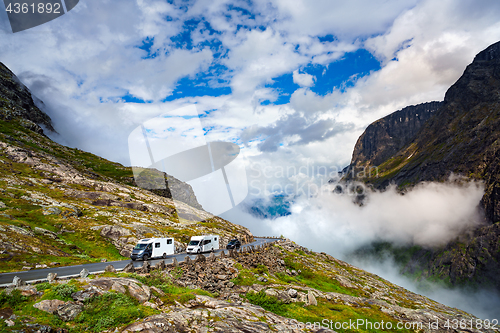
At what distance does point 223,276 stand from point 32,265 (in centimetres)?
2401

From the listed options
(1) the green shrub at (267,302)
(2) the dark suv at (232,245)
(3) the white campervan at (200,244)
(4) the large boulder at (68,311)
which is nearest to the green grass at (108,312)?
(4) the large boulder at (68,311)

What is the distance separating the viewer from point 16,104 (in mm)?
164125

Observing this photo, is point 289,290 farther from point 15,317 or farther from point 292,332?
point 15,317

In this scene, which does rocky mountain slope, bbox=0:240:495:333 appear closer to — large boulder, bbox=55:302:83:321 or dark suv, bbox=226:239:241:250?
large boulder, bbox=55:302:83:321

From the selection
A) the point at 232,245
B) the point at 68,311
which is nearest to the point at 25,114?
the point at 232,245

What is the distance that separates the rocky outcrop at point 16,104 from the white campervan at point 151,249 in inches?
6481

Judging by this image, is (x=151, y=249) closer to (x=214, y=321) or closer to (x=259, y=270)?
(x=259, y=270)

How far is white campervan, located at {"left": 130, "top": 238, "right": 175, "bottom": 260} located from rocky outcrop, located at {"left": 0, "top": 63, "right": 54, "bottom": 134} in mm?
164609

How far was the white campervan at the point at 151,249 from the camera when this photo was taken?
38844mm

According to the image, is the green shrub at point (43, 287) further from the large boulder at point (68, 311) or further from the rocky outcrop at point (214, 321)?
the rocky outcrop at point (214, 321)

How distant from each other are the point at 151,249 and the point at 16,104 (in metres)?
206

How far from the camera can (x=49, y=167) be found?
9138 centimetres

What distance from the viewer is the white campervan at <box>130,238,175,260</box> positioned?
38844 millimetres

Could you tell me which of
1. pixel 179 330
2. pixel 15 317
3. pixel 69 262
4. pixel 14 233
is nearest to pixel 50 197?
pixel 14 233
